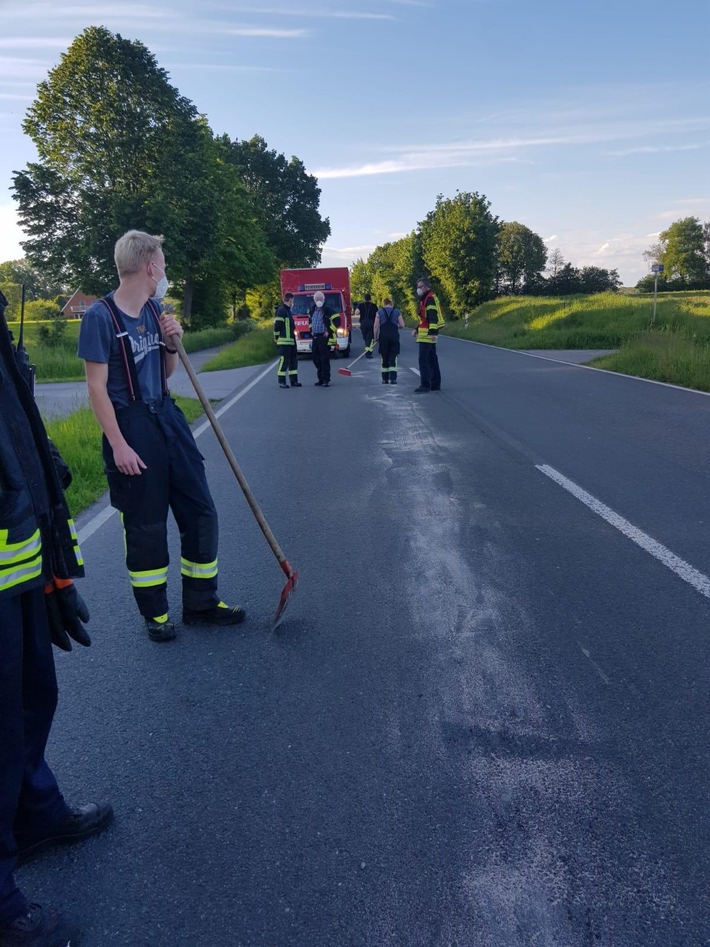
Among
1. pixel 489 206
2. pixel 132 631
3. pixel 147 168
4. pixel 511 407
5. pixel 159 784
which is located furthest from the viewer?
pixel 489 206

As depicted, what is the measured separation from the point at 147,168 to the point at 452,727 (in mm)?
39165

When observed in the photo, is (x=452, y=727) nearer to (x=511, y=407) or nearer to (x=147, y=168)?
(x=511, y=407)

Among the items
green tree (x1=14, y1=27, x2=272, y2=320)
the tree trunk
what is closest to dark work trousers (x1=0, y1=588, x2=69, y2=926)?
green tree (x1=14, y1=27, x2=272, y2=320)

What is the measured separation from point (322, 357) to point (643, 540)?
1259cm

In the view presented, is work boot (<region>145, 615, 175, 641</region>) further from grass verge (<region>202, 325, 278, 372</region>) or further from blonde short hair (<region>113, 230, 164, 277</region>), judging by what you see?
grass verge (<region>202, 325, 278, 372</region>)

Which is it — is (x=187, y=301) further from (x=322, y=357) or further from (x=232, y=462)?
(x=232, y=462)

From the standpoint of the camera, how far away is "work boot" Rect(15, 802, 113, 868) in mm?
2539

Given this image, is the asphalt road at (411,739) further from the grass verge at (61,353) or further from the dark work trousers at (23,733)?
the grass verge at (61,353)

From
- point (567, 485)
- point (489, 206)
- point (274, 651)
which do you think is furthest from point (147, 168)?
point (274, 651)

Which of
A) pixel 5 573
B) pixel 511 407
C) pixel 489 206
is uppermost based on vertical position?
pixel 489 206

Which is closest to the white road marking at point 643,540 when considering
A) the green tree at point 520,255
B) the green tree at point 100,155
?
the green tree at point 100,155

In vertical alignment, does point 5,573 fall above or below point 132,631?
above

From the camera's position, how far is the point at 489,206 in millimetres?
60250

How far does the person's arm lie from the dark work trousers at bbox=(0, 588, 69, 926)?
1.52m
